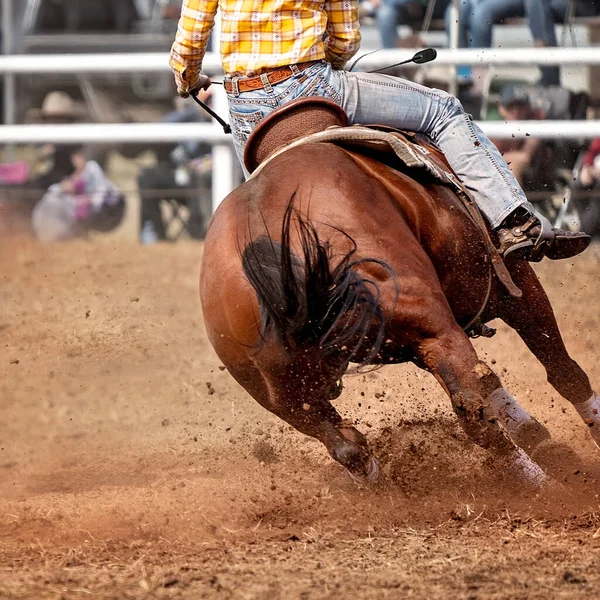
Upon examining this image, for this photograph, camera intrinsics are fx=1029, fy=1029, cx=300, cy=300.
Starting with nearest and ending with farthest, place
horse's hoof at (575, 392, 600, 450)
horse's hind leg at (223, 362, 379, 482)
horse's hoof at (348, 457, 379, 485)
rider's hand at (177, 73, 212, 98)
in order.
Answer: horse's hind leg at (223, 362, 379, 482) < horse's hoof at (348, 457, 379, 485) < rider's hand at (177, 73, 212, 98) < horse's hoof at (575, 392, 600, 450)

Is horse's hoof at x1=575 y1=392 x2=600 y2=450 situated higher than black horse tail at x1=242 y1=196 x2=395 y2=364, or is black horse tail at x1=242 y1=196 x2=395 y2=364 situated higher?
black horse tail at x1=242 y1=196 x2=395 y2=364

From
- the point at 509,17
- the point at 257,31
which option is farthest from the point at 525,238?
the point at 509,17

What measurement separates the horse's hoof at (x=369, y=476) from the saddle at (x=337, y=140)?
0.80 metres

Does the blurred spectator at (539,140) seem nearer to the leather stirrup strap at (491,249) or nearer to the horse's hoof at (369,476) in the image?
the leather stirrup strap at (491,249)

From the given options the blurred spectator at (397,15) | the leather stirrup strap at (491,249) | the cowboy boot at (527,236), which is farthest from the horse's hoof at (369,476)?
the blurred spectator at (397,15)

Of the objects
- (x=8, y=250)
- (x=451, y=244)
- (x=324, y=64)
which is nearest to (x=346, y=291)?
(x=451, y=244)

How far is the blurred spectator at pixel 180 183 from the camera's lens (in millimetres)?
8766

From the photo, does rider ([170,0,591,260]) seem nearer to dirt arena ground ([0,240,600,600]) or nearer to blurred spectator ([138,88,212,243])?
dirt arena ground ([0,240,600,600])

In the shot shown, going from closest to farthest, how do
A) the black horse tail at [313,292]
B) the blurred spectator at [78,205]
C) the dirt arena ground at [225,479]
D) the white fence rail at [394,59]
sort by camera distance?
1. the dirt arena ground at [225,479]
2. the black horse tail at [313,292]
3. the white fence rail at [394,59]
4. the blurred spectator at [78,205]

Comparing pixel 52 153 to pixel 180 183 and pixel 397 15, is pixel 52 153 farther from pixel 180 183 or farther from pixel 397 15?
pixel 397 15

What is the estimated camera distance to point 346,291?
302 cm

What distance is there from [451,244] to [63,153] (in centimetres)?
606

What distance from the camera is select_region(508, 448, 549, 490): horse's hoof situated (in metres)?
3.38

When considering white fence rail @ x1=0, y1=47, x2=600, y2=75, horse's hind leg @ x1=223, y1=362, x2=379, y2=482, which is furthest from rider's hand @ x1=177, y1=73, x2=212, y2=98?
white fence rail @ x1=0, y1=47, x2=600, y2=75
